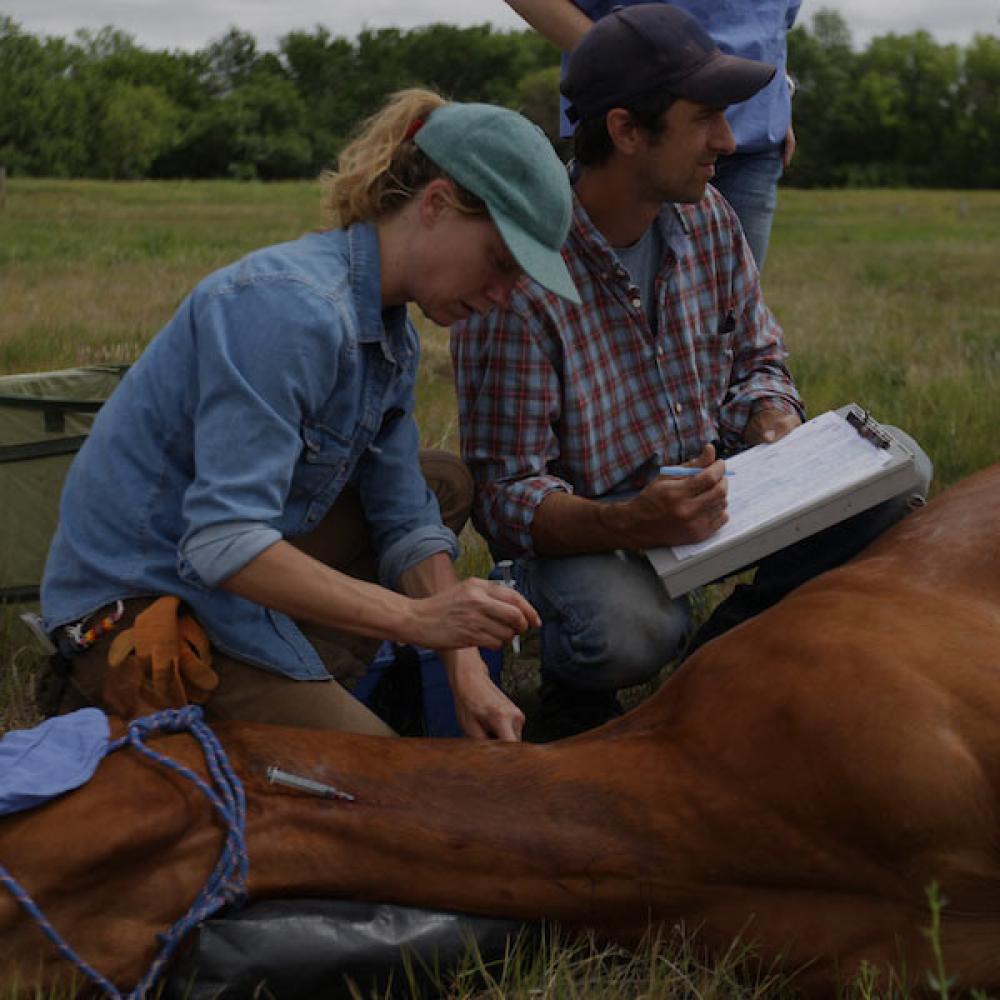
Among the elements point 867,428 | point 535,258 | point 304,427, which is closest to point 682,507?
point 867,428

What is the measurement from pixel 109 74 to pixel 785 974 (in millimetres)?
64670

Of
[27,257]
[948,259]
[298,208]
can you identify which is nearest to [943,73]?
[298,208]

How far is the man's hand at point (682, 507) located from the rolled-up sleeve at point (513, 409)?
0.30 m

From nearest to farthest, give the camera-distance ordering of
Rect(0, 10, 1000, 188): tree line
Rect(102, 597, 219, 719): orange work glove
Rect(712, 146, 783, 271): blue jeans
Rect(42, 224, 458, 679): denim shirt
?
Rect(42, 224, 458, 679): denim shirt → Rect(102, 597, 219, 719): orange work glove → Rect(712, 146, 783, 271): blue jeans → Rect(0, 10, 1000, 188): tree line

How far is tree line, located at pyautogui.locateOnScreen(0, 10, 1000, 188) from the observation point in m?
52.4

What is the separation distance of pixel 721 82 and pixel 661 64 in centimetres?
13

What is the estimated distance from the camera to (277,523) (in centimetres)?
281

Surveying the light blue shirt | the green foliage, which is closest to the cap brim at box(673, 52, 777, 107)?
the light blue shirt

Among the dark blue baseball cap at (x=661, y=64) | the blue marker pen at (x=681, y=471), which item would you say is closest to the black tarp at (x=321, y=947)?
the blue marker pen at (x=681, y=471)

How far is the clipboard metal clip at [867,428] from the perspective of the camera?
3244 millimetres

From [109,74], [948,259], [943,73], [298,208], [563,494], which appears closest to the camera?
[563,494]

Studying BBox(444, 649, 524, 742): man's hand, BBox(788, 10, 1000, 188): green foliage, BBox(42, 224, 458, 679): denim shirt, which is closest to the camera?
BBox(42, 224, 458, 679): denim shirt

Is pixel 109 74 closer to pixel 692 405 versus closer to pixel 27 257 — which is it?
pixel 27 257

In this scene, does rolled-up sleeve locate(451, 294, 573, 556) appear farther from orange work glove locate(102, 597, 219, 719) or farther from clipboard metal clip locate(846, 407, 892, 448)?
orange work glove locate(102, 597, 219, 719)
